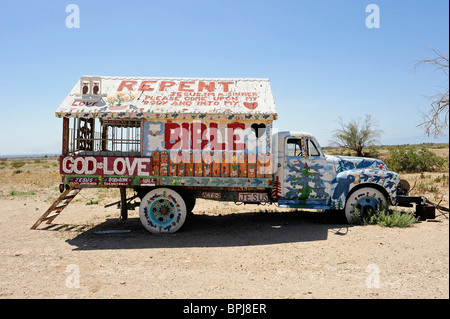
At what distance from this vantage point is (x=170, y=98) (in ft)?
27.6

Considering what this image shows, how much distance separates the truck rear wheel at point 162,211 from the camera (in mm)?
8062

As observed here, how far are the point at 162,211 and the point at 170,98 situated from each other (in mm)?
2887

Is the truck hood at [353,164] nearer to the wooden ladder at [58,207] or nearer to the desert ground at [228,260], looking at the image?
the desert ground at [228,260]

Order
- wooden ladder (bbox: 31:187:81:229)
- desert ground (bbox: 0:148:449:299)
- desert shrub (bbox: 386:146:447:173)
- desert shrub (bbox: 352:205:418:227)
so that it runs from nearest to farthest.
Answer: desert ground (bbox: 0:148:449:299)
desert shrub (bbox: 352:205:418:227)
wooden ladder (bbox: 31:187:81:229)
desert shrub (bbox: 386:146:447:173)

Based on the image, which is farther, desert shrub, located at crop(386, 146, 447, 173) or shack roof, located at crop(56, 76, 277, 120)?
desert shrub, located at crop(386, 146, 447, 173)

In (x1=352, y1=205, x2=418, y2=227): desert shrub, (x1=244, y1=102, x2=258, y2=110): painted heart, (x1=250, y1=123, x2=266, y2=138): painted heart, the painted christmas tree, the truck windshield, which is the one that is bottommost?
(x1=352, y1=205, x2=418, y2=227): desert shrub

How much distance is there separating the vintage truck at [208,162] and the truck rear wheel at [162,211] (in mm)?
25

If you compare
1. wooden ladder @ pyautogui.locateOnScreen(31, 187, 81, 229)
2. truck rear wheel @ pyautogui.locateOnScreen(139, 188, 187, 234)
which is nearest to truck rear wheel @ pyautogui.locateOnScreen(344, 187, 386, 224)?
truck rear wheel @ pyautogui.locateOnScreen(139, 188, 187, 234)

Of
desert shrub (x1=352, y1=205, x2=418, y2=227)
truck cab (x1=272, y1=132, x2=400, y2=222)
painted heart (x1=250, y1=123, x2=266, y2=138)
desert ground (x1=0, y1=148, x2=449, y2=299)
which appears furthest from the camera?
truck cab (x1=272, y1=132, x2=400, y2=222)

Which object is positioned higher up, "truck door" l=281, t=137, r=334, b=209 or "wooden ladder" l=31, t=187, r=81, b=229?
"truck door" l=281, t=137, r=334, b=209

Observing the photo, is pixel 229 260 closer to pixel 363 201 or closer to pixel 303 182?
pixel 303 182

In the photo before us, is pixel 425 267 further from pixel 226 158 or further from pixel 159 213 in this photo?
pixel 159 213

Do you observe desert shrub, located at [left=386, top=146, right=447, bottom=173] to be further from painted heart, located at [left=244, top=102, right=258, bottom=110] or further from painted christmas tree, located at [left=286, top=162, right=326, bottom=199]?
painted heart, located at [left=244, top=102, right=258, bottom=110]

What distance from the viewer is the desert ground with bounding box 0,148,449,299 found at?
4.68m
